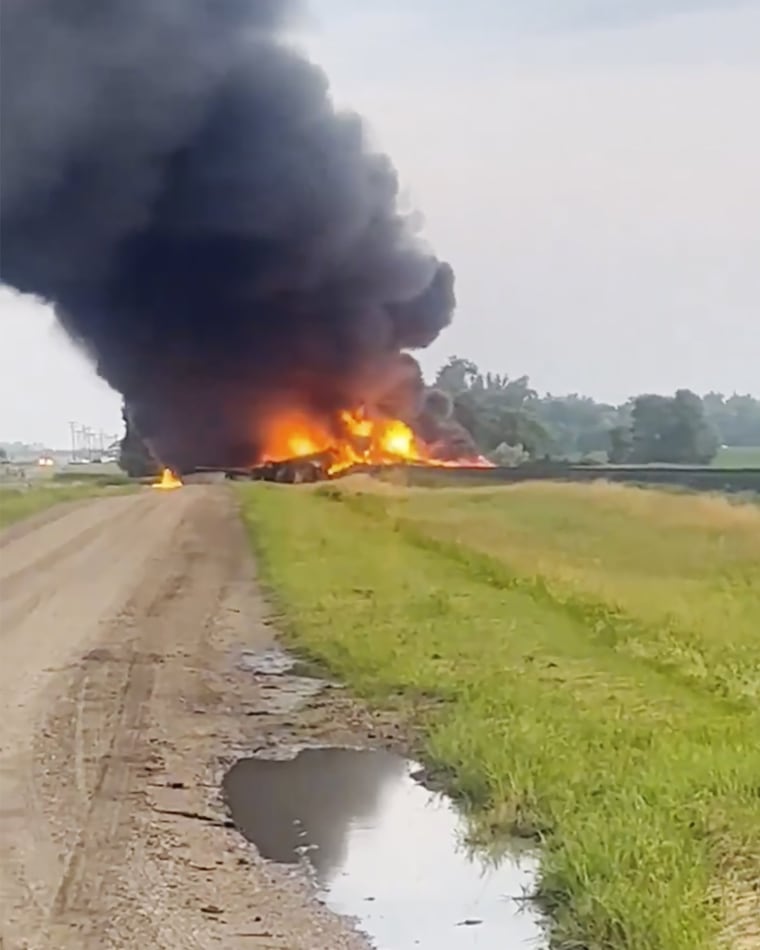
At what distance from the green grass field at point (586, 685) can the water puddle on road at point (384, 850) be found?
0.18 meters

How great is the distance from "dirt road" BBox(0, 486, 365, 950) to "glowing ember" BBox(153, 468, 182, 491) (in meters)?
27.4

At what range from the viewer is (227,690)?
406 inches

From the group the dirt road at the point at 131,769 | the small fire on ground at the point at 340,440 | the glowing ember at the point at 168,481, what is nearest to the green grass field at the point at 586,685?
the dirt road at the point at 131,769

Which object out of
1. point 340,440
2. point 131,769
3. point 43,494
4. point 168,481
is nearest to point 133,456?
point 168,481

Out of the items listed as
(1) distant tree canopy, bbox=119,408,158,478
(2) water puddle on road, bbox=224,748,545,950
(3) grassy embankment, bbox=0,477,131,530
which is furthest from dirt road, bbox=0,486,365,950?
(1) distant tree canopy, bbox=119,408,158,478

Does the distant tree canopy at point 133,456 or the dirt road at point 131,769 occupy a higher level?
the distant tree canopy at point 133,456

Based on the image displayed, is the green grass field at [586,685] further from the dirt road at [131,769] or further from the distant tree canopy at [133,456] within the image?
the distant tree canopy at [133,456]

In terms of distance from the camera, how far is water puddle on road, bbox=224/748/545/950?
212 inches

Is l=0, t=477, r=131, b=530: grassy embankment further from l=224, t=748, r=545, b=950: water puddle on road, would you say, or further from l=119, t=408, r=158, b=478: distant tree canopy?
l=224, t=748, r=545, b=950: water puddle on road

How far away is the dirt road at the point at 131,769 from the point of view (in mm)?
5328

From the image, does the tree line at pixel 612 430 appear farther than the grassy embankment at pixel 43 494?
Yes

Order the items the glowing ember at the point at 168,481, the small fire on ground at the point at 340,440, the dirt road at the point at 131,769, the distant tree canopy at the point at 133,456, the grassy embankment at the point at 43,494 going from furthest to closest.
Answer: the distant tree canopy at the point at 133,456 < the small fire on ground at the point at 340,440 < the glowing ember at the point at 168,481 < the grassy embankment at the point at 43,494 < the dirt road at the point at 131,769

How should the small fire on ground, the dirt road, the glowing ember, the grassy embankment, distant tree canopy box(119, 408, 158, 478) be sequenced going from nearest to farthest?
the dirt road → the grassy embankment → the glowing ember → the small fire on ground → distant tree canopy box(119, 408, 158, 478)

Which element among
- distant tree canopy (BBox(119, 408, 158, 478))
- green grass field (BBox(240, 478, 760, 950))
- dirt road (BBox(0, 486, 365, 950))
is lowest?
dirt road (BBox(0, 486, 365, 950))
